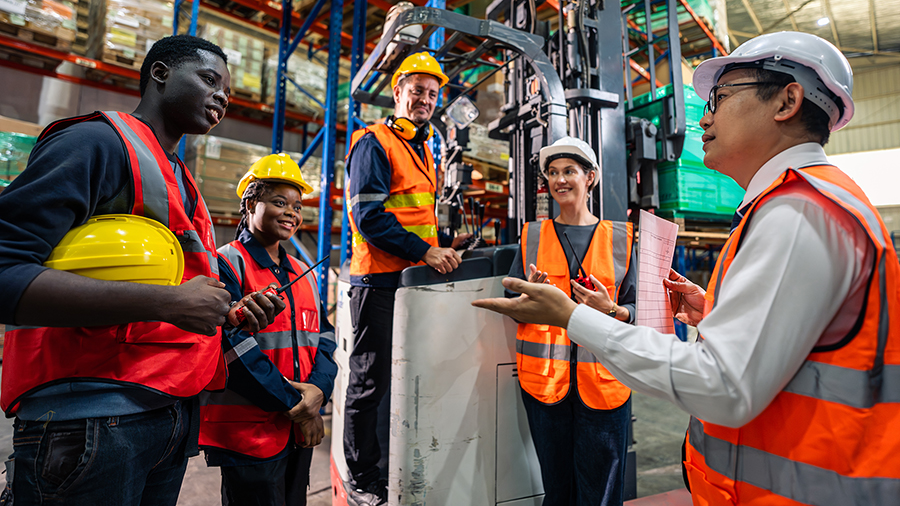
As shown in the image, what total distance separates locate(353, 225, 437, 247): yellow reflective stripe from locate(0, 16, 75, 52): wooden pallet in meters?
6.40

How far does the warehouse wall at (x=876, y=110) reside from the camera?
51.0ft

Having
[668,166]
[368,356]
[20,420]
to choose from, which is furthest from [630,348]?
[668,166]

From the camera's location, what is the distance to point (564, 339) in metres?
1.89

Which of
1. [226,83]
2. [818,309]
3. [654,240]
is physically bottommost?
[818,309]

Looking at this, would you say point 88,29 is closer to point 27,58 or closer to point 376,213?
point 27,58

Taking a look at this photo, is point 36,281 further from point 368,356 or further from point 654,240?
point 368,356

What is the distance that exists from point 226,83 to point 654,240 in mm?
1391

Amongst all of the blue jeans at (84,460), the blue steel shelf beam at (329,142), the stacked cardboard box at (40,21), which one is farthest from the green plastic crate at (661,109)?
the stacked cardboard box at (40,21)

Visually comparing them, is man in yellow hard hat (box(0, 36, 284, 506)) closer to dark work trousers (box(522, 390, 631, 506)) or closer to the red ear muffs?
dark work trousers (box(522, 390, 631, 506))

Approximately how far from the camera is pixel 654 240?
132cm

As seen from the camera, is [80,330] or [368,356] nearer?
[80,330]

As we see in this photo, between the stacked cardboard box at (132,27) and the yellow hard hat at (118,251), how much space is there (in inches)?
275

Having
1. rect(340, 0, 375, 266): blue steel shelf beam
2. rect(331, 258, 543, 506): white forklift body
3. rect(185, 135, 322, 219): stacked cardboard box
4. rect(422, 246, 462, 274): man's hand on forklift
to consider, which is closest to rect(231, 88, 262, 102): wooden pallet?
rect(185, 135, 322, 219): stacked cardboard box

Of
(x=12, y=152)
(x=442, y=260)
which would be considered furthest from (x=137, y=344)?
(x=12, y=152)
